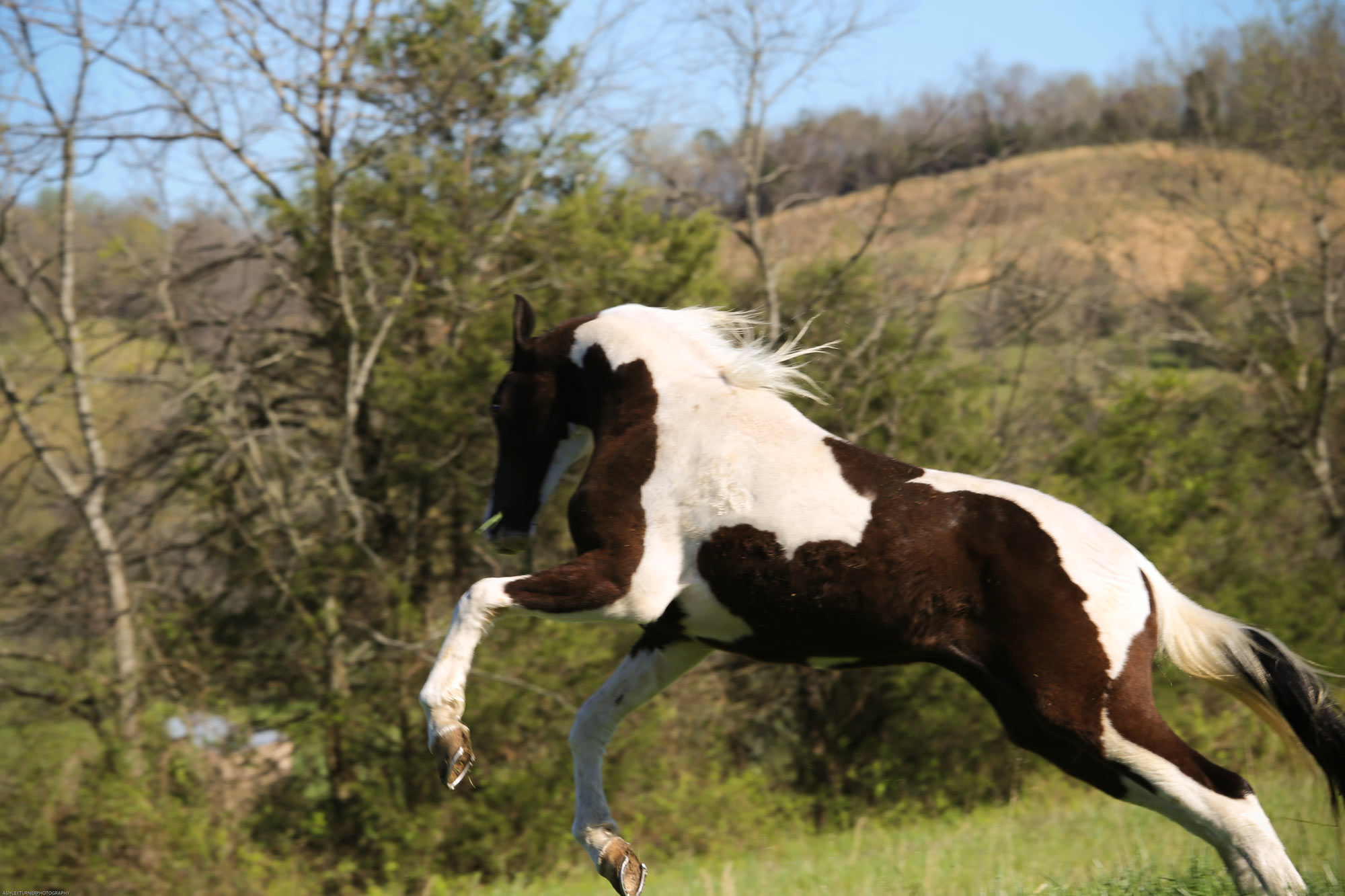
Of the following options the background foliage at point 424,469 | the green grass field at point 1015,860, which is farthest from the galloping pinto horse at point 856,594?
the background foliage at point 424,469

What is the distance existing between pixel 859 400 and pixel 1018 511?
1089 centimetres

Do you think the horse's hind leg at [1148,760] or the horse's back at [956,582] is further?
the horse's back at [956,582]

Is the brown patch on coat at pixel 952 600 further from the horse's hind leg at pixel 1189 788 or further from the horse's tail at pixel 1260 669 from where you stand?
the horse's tail at pixel 1260 669

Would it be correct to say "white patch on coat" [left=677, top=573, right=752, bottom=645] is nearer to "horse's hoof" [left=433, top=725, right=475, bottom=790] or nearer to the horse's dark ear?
"horse's hoof" [left=433, top=725, right=475, bottom=790]

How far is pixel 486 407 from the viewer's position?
12609 mm

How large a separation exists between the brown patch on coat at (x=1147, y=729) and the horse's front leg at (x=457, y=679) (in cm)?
205

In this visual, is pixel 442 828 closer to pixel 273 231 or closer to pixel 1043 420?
pixel 273 231

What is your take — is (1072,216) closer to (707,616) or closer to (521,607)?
(707,616)

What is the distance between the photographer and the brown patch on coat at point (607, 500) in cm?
390

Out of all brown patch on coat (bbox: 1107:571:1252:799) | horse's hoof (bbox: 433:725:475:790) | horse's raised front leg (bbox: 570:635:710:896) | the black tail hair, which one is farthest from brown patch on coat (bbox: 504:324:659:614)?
the black tail hair

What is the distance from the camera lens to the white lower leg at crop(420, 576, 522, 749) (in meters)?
3.83

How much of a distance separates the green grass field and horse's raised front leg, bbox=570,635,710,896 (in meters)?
1.08

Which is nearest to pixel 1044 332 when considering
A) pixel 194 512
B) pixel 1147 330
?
pixel 1147 330

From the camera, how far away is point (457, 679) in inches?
153
